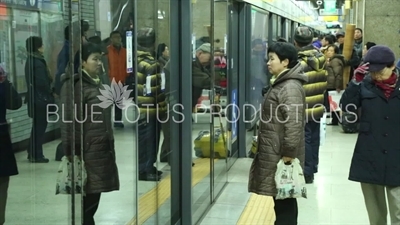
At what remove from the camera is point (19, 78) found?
105 inches

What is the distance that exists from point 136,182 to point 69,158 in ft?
Answer: 3.44

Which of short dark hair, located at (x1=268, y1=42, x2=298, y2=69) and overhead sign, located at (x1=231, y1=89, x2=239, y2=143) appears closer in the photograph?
short dark hair, located at (x1=268, y1=42, x2=298, y2=69)

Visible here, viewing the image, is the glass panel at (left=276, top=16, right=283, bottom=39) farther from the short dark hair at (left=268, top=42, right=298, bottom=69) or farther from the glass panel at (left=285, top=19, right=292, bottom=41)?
the short dark hair at (left=268, top=42, right=298, bottom=69)

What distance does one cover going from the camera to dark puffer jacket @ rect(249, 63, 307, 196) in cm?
396

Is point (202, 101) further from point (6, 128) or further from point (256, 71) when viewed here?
point (256, 71)

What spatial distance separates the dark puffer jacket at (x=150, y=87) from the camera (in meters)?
3.95

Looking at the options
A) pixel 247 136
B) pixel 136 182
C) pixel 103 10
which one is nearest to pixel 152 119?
pixel 136 182

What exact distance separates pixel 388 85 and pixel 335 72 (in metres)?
6.83

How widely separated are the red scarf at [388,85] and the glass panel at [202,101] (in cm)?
169

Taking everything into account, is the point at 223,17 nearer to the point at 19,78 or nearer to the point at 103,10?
the point at 103,10

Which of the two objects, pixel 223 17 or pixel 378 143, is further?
pixel 223 17

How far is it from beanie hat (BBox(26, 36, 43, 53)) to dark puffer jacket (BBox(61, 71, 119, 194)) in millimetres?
197

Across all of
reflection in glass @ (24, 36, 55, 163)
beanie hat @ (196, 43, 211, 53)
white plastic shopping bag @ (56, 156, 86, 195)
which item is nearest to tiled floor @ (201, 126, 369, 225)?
beanie hat @ (196, 43, 211, 53)

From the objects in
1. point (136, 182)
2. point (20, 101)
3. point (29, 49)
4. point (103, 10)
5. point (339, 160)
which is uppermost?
point (103, 10)
